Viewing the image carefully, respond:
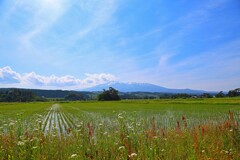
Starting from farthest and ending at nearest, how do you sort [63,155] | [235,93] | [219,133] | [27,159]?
[235,93] → [219,133] → [63,155] → [27,159]

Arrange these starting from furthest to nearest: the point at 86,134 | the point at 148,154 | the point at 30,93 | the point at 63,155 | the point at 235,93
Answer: the point at 30,93, the point at 235,93, the point at 86,134, the point at 63,155, the point at 148,154

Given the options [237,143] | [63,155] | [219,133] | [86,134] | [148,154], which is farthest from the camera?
[219,133]

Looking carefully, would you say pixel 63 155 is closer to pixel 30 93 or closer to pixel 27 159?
pixel 27 159

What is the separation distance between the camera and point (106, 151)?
687cm

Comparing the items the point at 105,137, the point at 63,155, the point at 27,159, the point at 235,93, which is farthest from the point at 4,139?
the point at 235,93

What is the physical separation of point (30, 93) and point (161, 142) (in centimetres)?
17020

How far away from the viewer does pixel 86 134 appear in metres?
8.12

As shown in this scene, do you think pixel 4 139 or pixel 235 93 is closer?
pixel 4 139

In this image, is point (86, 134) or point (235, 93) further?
point (235, 93)

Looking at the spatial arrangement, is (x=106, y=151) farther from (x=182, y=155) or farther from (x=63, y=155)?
(x=182, y=155)

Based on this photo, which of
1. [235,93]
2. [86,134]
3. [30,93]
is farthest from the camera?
[30,93]

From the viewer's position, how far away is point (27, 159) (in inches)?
255

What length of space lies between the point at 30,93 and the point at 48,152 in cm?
16953

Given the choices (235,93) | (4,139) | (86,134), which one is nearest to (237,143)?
(86,134)
